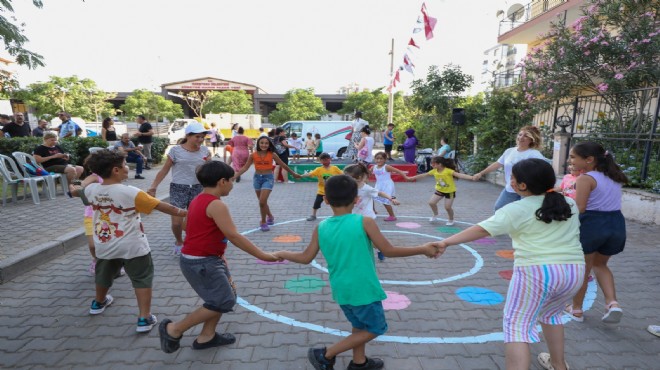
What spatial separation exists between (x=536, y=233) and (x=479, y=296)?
1952mm

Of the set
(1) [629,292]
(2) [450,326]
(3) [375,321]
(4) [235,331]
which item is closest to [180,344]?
(4) [235,331]

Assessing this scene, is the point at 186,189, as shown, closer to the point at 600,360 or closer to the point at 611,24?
the point at 600,360

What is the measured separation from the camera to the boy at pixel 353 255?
2418 mm

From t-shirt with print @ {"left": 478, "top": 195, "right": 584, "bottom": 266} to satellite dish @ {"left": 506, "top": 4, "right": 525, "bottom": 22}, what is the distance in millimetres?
19839

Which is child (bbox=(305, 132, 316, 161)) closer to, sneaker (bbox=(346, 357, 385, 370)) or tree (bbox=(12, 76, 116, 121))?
sneaker (bbox=(346, 357, 385, 370))

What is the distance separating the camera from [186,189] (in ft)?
16.7

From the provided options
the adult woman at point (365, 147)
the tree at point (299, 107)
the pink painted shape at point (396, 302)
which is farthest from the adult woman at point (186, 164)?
the tree at point (299, 107)

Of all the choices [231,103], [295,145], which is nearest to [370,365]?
[295,145]

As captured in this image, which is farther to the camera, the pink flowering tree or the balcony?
the balcony

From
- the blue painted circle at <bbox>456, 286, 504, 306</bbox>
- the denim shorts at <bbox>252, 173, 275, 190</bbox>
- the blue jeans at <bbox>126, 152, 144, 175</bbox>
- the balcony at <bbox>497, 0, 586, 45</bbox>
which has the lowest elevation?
the blue painted circle at <bbox>456, 286, 504, 306</bbox>

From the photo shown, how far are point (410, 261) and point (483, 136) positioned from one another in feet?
33.4

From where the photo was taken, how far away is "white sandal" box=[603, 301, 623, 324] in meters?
3.30

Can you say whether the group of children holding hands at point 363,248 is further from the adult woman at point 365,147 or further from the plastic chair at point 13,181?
Result: the adult woman at point 365,147

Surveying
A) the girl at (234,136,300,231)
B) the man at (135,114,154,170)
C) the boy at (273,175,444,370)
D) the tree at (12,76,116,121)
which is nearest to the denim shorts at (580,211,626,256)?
the boy at (273,175,444,370)
